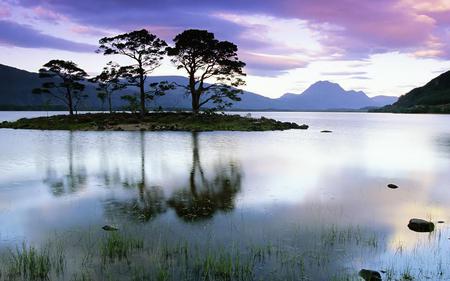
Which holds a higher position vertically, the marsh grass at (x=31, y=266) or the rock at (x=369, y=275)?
the marsh grass at (x=31, y=266)

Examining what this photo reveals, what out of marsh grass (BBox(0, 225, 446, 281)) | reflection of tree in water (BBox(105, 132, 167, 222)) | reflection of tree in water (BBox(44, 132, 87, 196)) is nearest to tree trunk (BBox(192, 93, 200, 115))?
reflection of tree in water (BBox(44, 132, 87, 196))

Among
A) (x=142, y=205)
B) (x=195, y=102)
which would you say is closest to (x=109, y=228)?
(x=142, y=205)

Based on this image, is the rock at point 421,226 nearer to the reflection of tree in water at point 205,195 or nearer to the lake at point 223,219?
the lake at point 223,219

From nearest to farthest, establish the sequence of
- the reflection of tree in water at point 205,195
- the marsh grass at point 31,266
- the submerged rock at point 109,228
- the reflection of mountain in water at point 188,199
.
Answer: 1. the marsh grass at point 31,266
2. the submerged rock at point 109,228
3. the reflection of mountain in water at point 188,199
4. the reflection of tree in water at point 205,195

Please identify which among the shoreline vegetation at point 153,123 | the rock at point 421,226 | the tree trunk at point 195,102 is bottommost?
the rock at point 421,226

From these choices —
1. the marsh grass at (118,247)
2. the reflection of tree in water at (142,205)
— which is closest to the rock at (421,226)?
the reflection of tree in water at (142,205)

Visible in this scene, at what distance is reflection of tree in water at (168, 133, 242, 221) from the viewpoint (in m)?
20.0

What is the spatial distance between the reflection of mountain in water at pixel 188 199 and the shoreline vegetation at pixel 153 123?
5339 cm

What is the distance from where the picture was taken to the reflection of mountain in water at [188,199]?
19.6 meters

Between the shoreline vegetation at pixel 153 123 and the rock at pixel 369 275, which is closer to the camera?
the rock at pixel 369 275

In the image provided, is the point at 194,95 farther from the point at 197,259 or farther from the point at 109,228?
the point at 197,259

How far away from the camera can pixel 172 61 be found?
91.4 meters

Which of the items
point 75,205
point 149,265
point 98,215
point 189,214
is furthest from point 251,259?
point 75,205

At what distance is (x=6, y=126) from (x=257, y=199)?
92.9m
